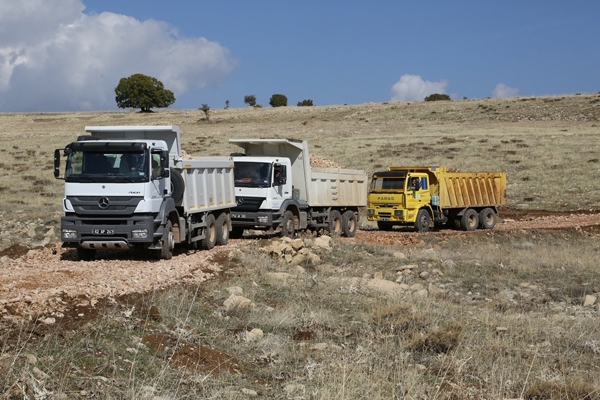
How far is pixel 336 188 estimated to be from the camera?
2814cm

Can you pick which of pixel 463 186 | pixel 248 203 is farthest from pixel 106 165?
pixel 463 186

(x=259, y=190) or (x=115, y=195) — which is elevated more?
(x=115, y=195)

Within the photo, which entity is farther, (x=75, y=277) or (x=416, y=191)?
(x=416, y=191)

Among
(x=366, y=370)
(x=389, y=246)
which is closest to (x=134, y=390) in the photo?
(x=366, y=370)

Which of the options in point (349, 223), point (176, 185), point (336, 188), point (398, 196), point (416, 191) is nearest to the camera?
point (176, 185)

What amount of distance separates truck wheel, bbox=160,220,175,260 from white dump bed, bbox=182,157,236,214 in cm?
119

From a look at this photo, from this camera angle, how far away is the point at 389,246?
80.9 ft

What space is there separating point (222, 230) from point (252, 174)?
2951mm

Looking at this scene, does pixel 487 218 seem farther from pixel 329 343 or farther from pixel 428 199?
pixel 329 343

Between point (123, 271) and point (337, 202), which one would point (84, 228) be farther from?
point (337, 202)

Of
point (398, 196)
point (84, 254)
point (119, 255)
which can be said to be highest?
point (398, 196)

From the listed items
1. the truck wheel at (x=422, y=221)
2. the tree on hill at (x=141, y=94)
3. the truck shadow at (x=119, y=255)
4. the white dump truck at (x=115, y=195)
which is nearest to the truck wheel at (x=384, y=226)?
the truck wheel at (x=422, y=221)

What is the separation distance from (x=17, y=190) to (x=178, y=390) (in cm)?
3391

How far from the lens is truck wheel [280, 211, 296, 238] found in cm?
2444
